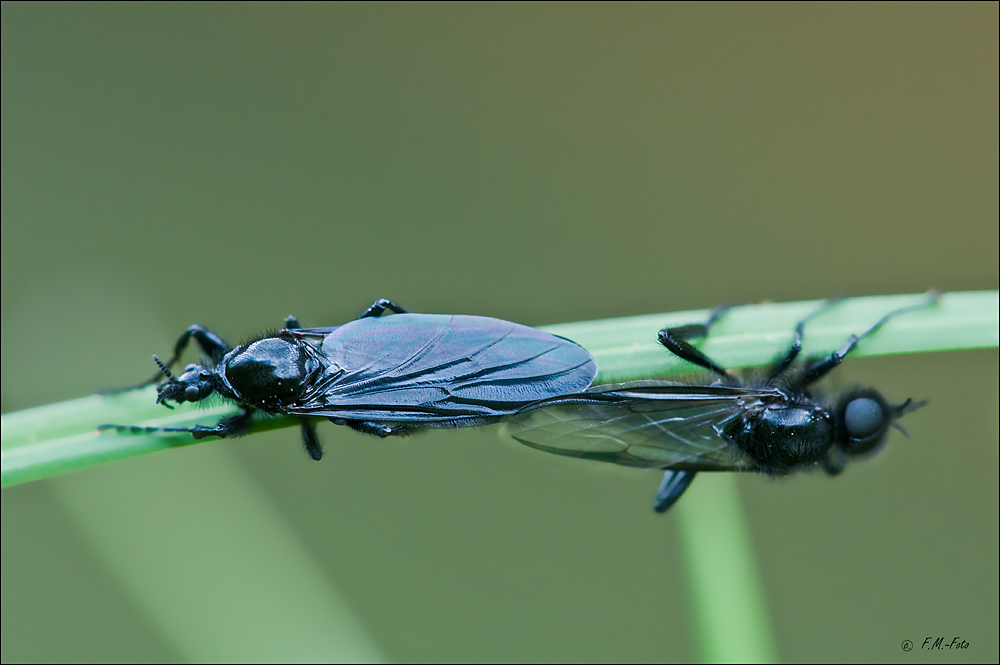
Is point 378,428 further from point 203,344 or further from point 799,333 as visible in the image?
point 799,333

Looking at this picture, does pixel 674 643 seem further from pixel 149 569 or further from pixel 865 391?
pixel 149 569

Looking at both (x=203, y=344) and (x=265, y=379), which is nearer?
(x=265, y=379)

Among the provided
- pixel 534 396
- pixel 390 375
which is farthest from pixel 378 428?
pixel 534 396

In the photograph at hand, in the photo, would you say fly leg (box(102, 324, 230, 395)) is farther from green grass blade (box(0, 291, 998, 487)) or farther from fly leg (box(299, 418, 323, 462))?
fly leg (box(299, 418, 323, 462))

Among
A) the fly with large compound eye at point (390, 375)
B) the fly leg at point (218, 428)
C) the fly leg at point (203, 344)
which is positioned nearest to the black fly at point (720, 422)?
the fly with large compound eye at point (390, 375)

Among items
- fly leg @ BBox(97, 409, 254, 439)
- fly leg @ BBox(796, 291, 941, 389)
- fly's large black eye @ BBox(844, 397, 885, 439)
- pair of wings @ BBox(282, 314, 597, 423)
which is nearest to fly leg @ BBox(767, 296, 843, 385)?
fly leg @ BBox(796, 291, 941, 389)
